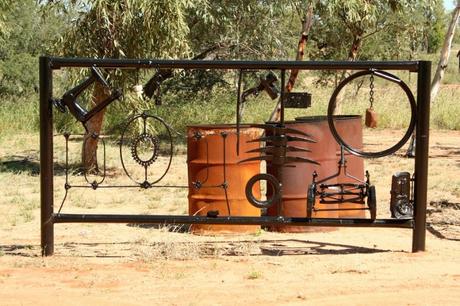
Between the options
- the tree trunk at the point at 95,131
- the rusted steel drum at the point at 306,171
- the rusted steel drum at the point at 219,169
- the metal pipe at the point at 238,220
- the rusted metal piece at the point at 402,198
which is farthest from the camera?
the tree trunk at the point at 95,131

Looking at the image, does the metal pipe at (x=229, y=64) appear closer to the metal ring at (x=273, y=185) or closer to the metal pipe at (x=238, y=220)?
the metal ring at (x=273, y=185)

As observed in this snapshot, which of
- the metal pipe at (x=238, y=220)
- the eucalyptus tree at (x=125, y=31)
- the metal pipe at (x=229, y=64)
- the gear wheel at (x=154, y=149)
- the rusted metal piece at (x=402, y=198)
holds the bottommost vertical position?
the metal pipe at (x=238, y=220)

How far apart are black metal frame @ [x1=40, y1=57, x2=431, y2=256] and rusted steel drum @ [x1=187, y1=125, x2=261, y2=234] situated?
3.23 feet

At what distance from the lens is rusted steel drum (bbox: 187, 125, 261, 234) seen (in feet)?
25.9

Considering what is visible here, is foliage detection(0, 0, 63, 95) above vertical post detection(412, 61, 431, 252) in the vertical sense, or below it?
above

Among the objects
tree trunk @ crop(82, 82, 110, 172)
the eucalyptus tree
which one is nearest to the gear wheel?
the eucalyptus tree

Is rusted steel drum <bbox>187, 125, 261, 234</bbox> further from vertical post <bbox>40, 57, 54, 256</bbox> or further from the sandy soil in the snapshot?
vertical post <bbox>40, 57, 54, 256</bbox>

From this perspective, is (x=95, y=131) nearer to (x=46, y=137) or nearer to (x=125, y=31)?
(x=125, y=31)

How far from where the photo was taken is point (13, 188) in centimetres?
1191

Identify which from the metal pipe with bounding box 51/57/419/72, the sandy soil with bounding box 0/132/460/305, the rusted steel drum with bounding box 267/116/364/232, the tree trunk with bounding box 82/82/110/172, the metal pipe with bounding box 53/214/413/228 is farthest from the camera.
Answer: the tree trunk with bounding box 82/82/110/172

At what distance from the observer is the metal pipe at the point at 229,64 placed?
22.4 feet

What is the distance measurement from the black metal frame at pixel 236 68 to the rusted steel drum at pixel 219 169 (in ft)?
3.23

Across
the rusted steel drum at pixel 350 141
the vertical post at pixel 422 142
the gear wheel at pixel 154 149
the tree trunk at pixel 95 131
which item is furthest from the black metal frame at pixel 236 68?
the tree trunk at pixel 95 131

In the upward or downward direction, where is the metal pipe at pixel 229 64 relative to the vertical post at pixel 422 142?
upward
